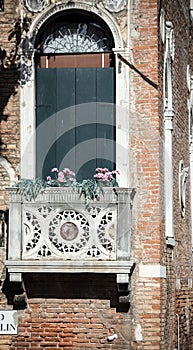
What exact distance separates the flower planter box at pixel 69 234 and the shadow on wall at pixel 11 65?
157 centimetres

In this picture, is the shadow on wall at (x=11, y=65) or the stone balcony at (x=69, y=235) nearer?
the stone balcony at (x=69, y=235)

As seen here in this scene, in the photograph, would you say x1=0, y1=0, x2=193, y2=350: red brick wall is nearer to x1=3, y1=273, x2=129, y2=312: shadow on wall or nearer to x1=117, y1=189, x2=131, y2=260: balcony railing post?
x1=3, y1=273, x2=129, y2=312: shadow on wall

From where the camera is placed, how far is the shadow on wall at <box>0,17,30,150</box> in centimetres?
1422

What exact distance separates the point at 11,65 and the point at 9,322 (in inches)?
161

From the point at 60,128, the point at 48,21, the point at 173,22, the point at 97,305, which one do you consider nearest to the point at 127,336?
the point at 97,305

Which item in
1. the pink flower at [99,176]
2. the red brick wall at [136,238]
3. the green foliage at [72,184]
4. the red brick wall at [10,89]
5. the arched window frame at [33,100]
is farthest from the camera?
the red brick wall at [10,89]

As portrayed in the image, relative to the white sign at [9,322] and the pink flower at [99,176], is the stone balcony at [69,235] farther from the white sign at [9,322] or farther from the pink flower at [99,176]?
the white sign at [9,322]

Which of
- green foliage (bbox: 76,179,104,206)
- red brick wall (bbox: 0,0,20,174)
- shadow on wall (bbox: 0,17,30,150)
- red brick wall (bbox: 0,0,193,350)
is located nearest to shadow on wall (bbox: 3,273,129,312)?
red brick wall (bbox: 0,0,193,350)

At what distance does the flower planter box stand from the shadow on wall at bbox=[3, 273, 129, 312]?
0.42 m

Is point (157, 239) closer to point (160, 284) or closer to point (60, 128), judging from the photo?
point (160, 284)

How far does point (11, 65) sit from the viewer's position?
14.3m

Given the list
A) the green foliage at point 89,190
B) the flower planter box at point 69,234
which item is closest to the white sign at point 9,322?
the flower planter box at point 69,234

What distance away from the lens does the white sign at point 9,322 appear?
13.8 m

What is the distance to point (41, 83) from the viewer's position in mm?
14477
